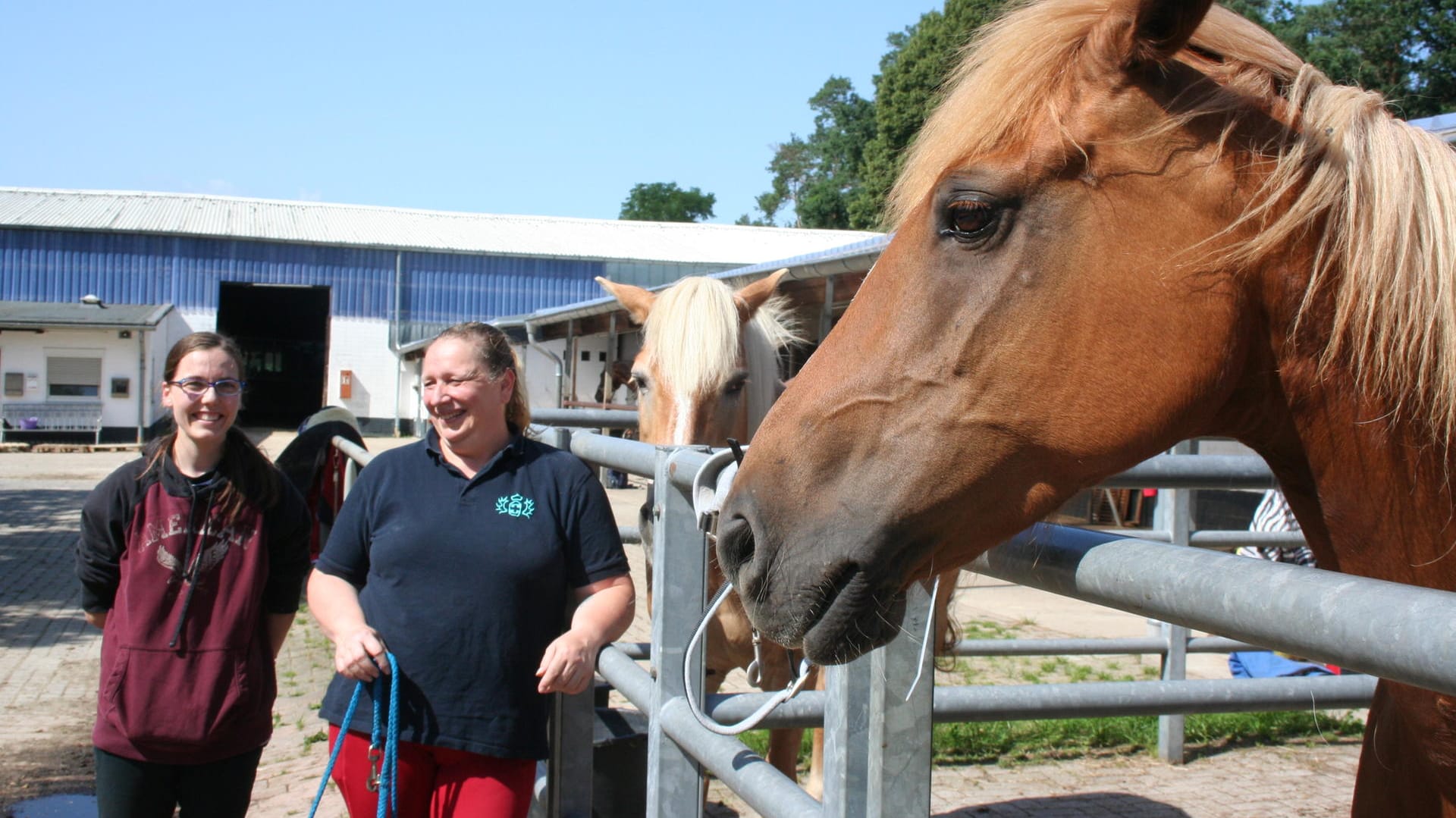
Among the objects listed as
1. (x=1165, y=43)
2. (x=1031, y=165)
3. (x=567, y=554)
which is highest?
(x=1165, y=43)

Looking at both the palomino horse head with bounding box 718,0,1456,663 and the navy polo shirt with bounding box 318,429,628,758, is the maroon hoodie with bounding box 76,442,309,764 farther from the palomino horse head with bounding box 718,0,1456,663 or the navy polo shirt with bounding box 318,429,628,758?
the palomino horse head with bounding box 718,0,1456,663

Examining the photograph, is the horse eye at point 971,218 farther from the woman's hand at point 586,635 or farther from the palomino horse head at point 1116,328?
the woman's hand at point 586,635

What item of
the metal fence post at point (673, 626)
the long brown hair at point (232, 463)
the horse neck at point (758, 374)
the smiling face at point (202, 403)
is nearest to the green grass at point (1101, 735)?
the horse neck at point (758, 374)

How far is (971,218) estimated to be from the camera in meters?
1.42

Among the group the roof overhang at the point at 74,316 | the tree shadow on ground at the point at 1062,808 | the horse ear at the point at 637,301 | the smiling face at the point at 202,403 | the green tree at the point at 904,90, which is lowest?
the tree shadow on ground at the point at 1062,808

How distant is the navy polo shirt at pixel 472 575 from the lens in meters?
2.58

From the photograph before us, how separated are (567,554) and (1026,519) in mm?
1619

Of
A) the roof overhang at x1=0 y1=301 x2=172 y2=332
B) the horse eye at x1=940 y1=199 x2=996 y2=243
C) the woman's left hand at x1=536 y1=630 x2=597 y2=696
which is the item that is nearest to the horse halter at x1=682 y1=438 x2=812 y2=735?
the horse eye at x1=940 y1=199 x2=996 y2=243

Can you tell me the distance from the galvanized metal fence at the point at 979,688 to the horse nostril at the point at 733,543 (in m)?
0.19

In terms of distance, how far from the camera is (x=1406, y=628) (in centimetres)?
73

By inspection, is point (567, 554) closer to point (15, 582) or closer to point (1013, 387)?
point (1013, 387)

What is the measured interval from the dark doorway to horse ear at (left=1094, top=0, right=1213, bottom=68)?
1622 inches

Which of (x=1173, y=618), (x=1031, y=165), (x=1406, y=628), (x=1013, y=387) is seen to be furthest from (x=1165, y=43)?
(x=1406, y=628)

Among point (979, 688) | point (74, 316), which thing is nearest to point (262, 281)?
point (74, 316)
